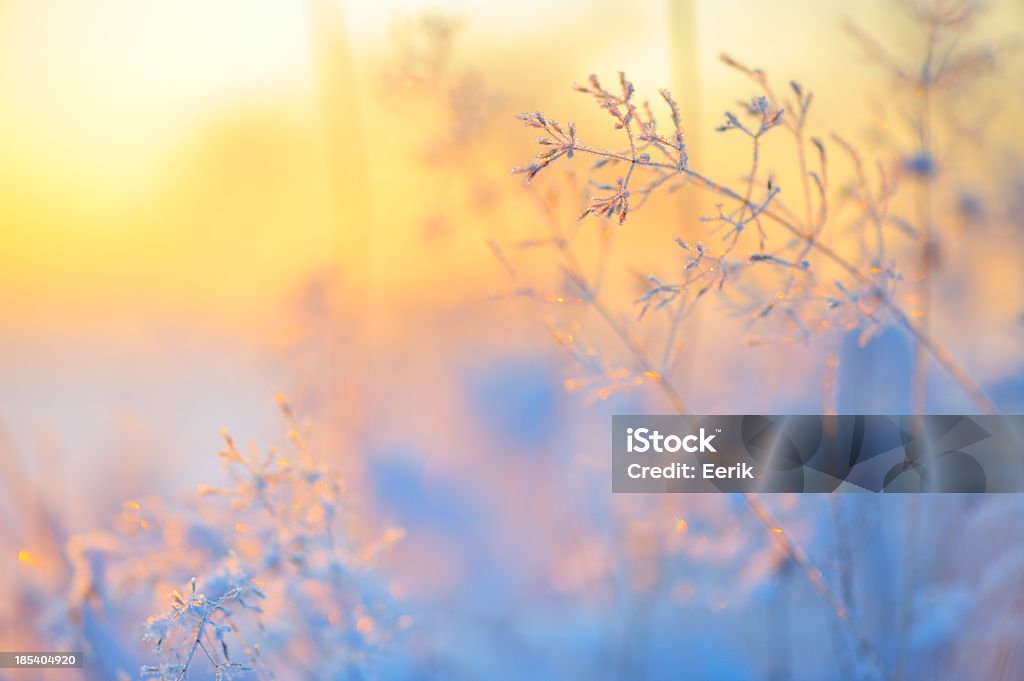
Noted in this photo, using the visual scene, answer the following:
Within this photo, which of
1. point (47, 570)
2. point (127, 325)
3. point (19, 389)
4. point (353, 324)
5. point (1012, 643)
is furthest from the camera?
point (127, 325)

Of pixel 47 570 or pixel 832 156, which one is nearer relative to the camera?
pixel 47 570

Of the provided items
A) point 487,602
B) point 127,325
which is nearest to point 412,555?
point 487,602

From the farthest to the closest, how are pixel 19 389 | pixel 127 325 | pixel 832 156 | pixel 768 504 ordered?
pixel 127 325, pixel 19 389, pixel 832 156, pixel 768 504

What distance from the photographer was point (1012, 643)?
1.32 meters

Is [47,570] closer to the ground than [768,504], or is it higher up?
closer to the ground

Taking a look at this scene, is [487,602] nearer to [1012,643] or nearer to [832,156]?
[1012,643]

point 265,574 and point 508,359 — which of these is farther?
point 508,359

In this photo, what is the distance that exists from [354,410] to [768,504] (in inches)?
43.1

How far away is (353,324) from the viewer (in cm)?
221

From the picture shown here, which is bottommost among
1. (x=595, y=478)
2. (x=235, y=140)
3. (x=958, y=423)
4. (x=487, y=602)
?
(x=487, y=602)

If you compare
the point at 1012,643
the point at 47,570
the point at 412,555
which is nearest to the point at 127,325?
the point at 47,570

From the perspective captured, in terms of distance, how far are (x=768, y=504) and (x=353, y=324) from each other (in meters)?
1.27

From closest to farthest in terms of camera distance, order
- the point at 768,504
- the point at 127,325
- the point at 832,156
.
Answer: the point at 768,504, the point at 832,156, the point at 127,325

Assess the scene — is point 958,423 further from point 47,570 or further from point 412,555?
point 47,570
